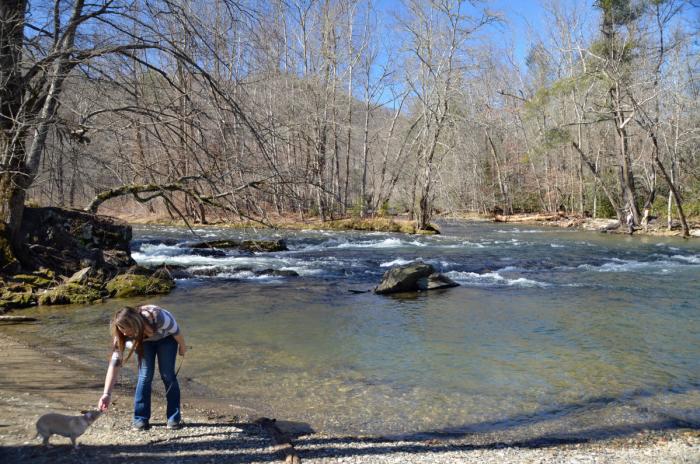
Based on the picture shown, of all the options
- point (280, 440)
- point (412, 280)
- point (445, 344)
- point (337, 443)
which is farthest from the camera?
point (412, 280)

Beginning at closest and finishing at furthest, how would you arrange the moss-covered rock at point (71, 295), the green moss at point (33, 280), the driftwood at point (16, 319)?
the driftwood at point (16, 319)
the moss-covered rock at point (71, 295)
the green moss at point (33, 280)

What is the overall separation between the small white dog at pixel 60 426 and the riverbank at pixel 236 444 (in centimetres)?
14

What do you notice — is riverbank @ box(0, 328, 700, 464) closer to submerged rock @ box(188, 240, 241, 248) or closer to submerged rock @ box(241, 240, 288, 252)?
submerged rock @ box(188, 240, 241, 248)

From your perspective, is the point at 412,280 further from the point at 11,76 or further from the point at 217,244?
the point at 217,244

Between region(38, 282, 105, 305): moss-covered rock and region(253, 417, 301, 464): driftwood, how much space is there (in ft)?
24.1

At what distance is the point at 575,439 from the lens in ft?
17.3

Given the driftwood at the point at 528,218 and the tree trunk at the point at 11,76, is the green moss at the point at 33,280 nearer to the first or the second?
the tree trunk at the point at 11,76

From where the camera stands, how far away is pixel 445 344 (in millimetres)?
8641

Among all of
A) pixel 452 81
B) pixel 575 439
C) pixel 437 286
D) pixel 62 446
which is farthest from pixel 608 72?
pixel 62 446

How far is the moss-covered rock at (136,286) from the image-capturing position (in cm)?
1198

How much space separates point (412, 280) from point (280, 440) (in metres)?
8.87

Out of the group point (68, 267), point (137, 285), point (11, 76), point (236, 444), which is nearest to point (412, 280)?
point (137, 285)

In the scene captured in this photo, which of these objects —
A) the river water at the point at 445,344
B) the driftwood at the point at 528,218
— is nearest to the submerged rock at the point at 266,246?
the river water at the point at 445,344

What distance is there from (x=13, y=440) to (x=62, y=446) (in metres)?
0.41
